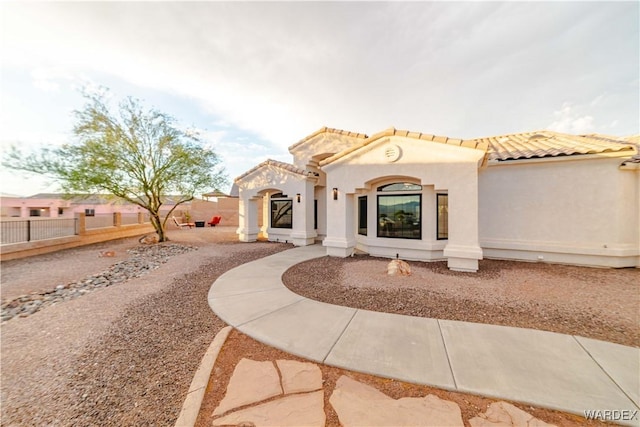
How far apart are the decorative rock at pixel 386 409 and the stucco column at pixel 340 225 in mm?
6511

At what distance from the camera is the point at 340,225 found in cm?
901

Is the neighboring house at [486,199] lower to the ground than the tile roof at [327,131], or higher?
lower

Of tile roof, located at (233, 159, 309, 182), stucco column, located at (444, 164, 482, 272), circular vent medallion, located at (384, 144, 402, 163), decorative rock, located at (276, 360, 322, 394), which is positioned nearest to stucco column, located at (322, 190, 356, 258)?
circular vent medallion, located at (384, 144, 402, 163)

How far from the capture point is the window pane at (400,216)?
27.2 feet

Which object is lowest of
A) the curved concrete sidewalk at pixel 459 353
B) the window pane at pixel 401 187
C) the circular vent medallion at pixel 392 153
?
the curved concrete sidewalk at pixel 459 353

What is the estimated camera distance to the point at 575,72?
29.3 feet

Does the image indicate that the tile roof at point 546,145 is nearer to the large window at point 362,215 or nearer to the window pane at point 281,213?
the large window at point 362,215

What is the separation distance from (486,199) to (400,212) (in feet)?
10.9

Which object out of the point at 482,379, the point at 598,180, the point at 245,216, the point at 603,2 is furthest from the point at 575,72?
the point at 245,216

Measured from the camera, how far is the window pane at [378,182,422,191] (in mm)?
8331

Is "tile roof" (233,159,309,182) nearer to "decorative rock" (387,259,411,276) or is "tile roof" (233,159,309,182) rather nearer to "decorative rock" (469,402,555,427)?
"decorative rock" (387,259,411,276)

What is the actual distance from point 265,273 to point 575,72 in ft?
45.9

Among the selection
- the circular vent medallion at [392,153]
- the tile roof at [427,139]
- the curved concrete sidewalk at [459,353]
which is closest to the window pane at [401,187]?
the circular vent medallion at [392,153]

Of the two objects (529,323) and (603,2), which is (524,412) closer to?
(529,323)
